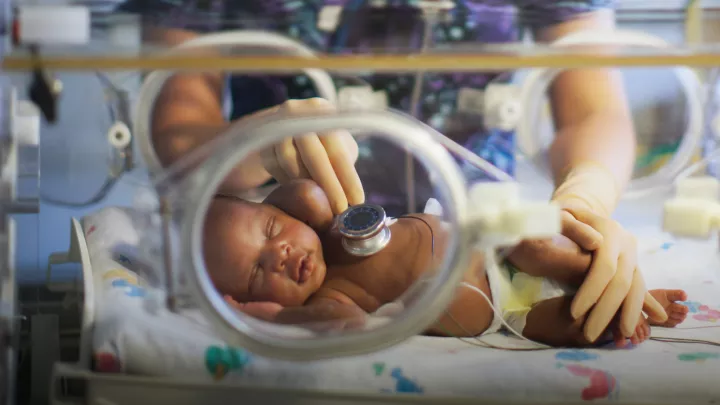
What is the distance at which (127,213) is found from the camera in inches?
48.4

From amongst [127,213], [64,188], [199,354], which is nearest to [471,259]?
[199,354]

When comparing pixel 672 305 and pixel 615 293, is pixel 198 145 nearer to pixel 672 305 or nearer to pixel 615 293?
pixel 615 293

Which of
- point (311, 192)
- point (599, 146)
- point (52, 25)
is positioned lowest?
point (311, 192)

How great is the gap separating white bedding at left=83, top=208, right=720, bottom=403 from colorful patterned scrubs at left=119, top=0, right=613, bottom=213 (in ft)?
0.84

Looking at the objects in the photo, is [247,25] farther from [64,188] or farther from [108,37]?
[64,188]

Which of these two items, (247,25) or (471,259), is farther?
(247,25)

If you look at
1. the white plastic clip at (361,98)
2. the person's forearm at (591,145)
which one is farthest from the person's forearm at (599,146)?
the white plastic clip at (361,98)

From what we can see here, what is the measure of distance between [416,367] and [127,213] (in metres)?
0.50

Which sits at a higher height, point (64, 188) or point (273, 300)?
point (64, 188)

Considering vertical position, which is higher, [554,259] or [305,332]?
[554,259]

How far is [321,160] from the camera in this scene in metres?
1.22

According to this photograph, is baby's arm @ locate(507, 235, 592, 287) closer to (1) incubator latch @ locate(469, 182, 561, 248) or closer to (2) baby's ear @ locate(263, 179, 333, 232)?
(1) incubator latch @ locate(469, 182, 561, 248)

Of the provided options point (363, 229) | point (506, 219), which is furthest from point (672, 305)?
point (363, 229)

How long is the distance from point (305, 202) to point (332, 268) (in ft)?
0.36
